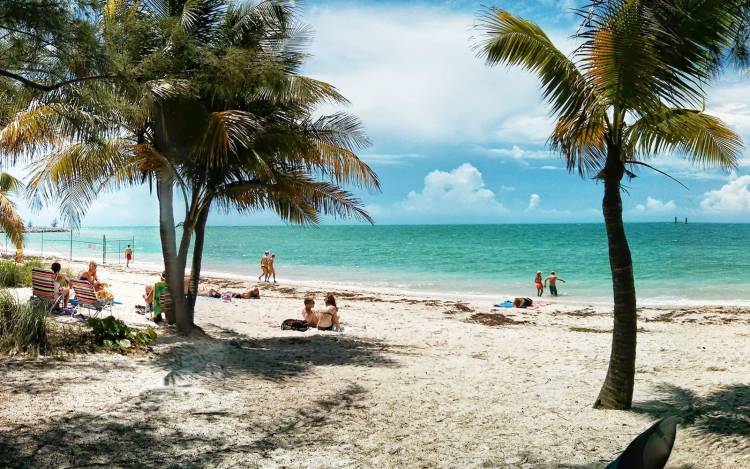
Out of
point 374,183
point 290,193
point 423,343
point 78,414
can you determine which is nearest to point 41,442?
point 78,414

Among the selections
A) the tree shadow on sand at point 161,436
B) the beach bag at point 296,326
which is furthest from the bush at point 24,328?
the beach bag at point 296,326

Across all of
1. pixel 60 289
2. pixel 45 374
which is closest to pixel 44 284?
pixel 60 289

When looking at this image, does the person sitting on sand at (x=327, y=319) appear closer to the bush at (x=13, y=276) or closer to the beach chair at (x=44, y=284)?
the beach chair at (x=44, y=284)

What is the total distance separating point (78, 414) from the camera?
498cm

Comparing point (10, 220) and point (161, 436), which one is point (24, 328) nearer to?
point (161, 436)

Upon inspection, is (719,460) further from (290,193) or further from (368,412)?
(290,193)

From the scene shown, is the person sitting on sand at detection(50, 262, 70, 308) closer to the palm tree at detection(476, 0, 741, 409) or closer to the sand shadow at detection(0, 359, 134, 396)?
the sand shadow at detection(0, 359, 134, 396)

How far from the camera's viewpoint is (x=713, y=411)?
236 inches

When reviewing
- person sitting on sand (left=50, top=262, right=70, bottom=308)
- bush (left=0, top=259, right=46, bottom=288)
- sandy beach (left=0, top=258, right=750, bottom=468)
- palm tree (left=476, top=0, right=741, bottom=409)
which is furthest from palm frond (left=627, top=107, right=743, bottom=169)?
bush (left=0, top=259, right=46, bottom=288)

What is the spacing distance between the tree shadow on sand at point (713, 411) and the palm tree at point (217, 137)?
5.30 metres

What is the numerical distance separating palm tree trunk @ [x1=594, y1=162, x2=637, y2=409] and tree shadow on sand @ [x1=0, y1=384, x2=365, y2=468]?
110 inches

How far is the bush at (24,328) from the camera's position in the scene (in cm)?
678

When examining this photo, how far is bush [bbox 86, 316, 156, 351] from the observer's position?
24.4 ft

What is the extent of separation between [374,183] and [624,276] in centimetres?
485
